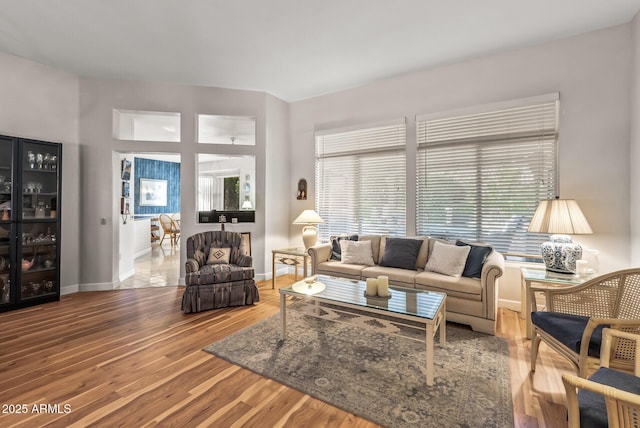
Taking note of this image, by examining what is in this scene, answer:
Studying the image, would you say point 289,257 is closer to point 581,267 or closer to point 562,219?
point 562,219

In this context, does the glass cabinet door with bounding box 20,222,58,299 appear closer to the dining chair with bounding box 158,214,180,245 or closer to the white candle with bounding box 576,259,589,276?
the dining chair with bounding box 158,214,180,245

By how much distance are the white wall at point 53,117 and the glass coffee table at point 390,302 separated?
11.7ft

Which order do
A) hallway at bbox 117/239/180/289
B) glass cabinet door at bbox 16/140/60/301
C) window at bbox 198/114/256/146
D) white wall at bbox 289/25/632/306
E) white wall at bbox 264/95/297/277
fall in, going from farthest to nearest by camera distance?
window at bbox 198/114/256/146 → white wall at bbox 264/95/297/277 → hallway at bbox 117/239/180/289 → glass cabinet door at bbox 16/140/60/301 → white wall at bbox 289/25/632/306

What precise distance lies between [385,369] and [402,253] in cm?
171

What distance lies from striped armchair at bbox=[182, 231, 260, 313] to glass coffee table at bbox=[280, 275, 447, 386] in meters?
1.10

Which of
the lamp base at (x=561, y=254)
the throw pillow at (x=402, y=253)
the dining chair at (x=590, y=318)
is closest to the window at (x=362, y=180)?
the throw pillow at (x=402, y=253)

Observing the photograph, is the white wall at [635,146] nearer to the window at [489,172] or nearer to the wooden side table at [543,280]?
the window at [489,172]

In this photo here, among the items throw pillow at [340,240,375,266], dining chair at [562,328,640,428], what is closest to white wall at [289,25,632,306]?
throw pillow at [340,240,375,266]

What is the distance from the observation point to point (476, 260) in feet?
10.9

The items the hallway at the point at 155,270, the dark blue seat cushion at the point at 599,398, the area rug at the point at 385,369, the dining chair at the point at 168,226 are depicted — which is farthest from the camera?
the dining chair at the point at 168,226

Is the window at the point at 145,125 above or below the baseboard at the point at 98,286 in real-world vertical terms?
above

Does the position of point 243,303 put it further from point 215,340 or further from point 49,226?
point 49,226

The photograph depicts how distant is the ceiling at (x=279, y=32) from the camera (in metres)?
2.81

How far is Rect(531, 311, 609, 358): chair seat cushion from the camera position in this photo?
1.75m
